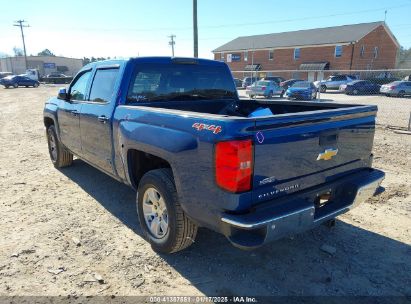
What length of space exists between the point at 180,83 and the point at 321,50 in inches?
1785

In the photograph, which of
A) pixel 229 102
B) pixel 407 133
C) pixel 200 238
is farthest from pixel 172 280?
pixel 407 133

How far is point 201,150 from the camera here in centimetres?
270

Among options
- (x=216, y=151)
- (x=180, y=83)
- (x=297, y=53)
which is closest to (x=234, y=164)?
(x=216, y=151)

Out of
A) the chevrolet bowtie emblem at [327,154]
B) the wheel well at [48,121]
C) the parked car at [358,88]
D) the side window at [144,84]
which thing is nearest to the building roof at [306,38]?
the parked car at [358,88]

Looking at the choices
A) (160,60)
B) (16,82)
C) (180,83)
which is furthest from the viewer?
(16,82)

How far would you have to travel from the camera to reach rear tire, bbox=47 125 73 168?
6.36m

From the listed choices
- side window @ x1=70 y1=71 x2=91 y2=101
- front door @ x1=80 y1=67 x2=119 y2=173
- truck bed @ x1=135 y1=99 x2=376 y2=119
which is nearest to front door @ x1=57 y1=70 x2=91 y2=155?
side window @ x1=70 y1=71 x2=91 y2=101

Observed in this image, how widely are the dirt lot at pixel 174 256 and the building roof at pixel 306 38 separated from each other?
43968mm

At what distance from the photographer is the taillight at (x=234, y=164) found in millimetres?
2490

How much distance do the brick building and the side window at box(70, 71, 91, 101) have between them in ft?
117

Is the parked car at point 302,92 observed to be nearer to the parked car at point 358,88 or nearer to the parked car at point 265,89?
the parked car at point 265,89

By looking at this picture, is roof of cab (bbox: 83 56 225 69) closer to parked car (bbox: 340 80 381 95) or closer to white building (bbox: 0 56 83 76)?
parked car (bbox: 340 80 381 95)

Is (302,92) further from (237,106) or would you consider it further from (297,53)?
(297,53)

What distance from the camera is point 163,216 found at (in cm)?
347
